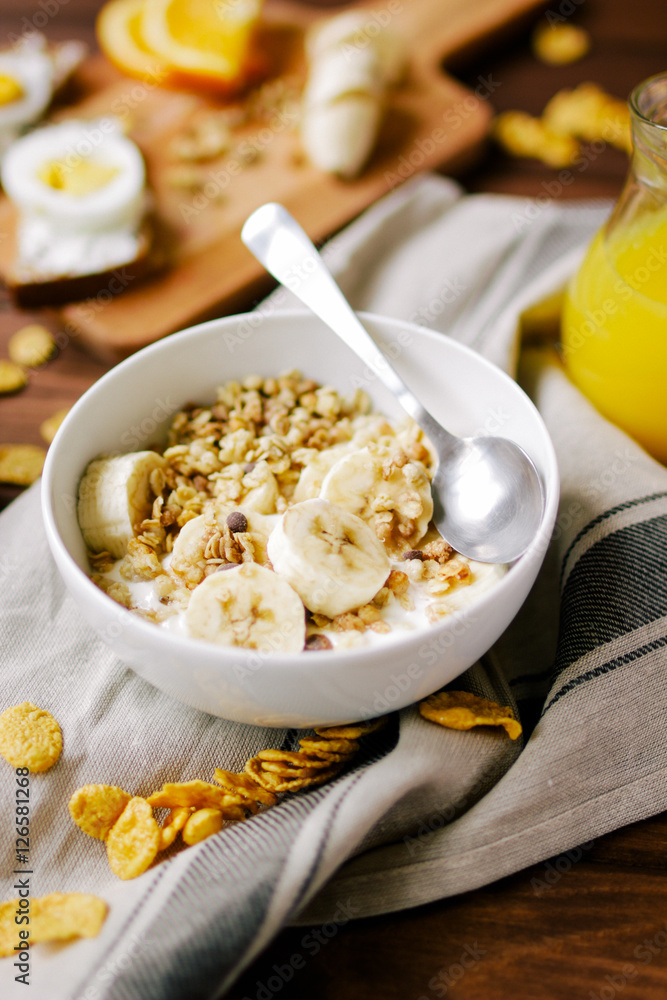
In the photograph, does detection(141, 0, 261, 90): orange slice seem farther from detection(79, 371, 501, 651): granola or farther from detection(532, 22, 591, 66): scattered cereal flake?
detection(79, 371, 501, 651): granola

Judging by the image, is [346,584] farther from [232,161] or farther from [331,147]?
[232,161]

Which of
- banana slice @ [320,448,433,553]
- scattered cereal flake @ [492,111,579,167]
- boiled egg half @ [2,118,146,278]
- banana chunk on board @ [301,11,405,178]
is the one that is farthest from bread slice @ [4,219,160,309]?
scattered cereal flake @ [492,111,579,167]

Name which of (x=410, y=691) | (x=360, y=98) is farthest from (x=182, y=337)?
(x=360, y=98)

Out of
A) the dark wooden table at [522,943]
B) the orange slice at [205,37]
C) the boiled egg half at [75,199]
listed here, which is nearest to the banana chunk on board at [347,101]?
the orange slice at [205,37]

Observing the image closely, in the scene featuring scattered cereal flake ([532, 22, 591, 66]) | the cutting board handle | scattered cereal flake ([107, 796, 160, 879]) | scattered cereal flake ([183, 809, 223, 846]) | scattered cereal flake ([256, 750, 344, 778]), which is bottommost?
scattered cereal flake ([107, 796, 160, 879])

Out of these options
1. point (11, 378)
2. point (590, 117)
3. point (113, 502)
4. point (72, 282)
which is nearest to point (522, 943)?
point (113, 502)

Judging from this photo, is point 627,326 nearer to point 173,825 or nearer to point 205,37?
point 173,825

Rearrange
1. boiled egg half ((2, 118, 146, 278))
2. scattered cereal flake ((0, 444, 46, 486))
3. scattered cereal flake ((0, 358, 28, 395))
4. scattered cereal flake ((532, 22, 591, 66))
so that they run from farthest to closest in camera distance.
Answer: scattered cereal flake ((532, 22, 591, 66))
boiled egg half ((2, 118, 146, 278))
scattered cereal flake ((0, 358, 28, 395))
scattered cereal flake ((0, 444, 46, 486))
